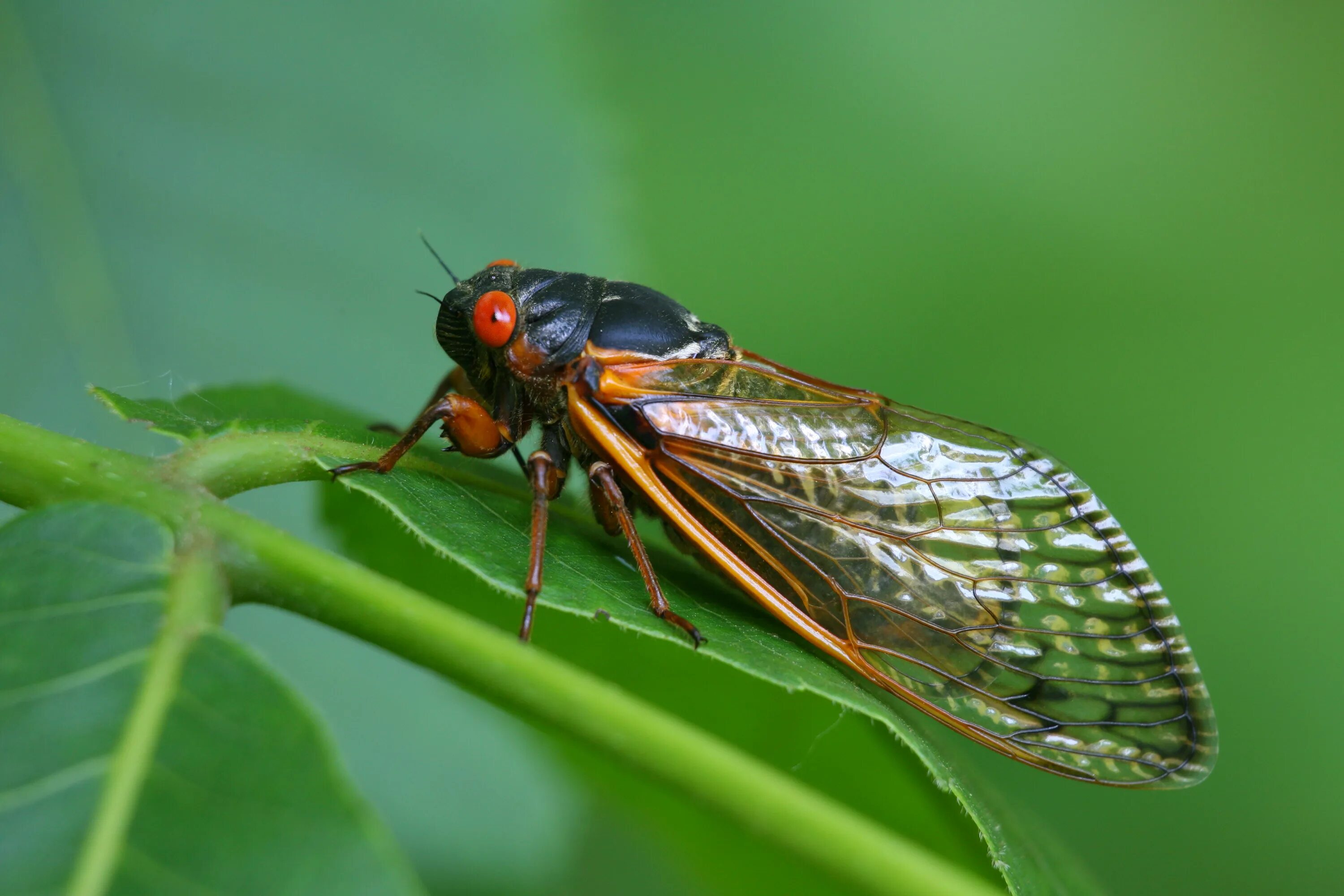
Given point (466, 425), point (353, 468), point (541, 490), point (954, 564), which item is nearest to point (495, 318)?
point (466, 425)

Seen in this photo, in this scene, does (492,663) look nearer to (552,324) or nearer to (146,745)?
(146,745)

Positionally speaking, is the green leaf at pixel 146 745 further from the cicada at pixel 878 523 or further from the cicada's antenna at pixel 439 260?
the cicada's antenna at pixel 439 260

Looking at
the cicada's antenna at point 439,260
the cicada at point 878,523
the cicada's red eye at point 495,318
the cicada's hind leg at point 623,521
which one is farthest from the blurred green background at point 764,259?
the cicada's red eye at point 495,318

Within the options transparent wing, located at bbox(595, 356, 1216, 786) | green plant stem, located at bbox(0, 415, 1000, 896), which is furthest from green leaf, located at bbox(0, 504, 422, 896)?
transparent wing, located at bbox(595, 356, 1216, 786)

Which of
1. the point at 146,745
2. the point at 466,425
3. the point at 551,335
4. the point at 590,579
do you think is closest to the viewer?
the point at 146,745

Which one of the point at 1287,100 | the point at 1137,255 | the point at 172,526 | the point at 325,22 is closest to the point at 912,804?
→ the point at 172,526

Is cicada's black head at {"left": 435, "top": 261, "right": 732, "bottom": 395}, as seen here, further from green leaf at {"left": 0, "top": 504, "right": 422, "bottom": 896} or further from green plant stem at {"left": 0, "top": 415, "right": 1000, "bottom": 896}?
green leaf at {"left": 0, "top": 504, "right": 422, "bottom": 896}
